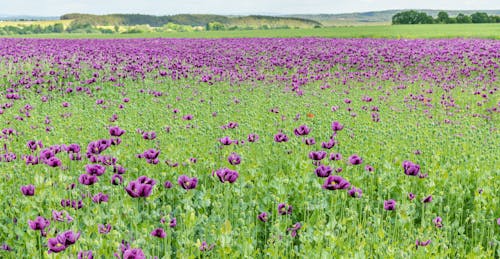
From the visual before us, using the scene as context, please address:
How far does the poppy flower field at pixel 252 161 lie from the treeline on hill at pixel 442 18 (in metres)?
56.0

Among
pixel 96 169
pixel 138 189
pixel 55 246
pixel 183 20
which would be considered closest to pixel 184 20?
pixel 183 20

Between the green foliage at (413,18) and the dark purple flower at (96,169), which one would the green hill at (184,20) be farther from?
the dark purple flower at (96,169)

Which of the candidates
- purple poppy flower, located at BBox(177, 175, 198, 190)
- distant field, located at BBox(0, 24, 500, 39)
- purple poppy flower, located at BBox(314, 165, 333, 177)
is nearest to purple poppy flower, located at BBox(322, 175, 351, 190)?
purple poppy flower, located at BBox(314, 165, 333, 177)

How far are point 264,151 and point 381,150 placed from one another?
4.40 ft

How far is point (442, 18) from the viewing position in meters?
67.9

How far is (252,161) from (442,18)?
69.3 m

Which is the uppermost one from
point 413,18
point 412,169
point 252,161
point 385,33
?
point 413,18

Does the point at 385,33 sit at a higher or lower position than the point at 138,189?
higher

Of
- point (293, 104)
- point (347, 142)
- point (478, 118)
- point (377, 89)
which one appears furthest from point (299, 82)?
point (347, 142)

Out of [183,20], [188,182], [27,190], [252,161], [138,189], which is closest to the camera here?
[138,189]

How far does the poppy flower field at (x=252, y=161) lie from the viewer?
3.39m

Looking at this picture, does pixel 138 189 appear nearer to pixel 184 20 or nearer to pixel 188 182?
pixel 188 182

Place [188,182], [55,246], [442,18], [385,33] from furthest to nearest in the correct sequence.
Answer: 1. [442,18]
2. [385,33]
3. [188,182]
4. [55,246]

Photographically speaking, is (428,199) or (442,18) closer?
(428,199)
